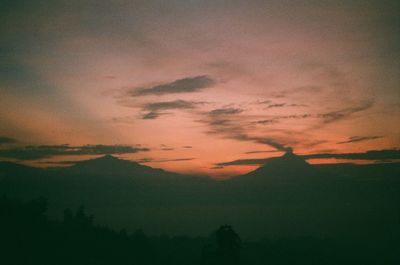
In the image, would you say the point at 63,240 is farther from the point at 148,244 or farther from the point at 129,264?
the point at 148,244

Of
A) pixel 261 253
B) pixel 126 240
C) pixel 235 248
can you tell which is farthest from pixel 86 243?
pixel 261 253

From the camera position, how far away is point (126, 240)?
69188mm

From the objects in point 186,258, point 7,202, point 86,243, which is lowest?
point 186,258

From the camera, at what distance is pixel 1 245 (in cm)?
4384

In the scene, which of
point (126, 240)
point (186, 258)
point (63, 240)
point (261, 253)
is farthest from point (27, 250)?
point (261, 253)

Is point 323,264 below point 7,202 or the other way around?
below

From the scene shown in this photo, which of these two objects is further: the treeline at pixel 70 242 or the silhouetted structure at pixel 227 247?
the treeline at pixel 70 242

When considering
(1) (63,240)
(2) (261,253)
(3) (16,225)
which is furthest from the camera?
(2) (261,253)

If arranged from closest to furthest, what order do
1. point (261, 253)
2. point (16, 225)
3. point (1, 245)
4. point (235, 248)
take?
point (235, 248)
point (1, 245)
point (16, 225)
point (261, 253)

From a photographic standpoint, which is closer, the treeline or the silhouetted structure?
the silhouetted structure

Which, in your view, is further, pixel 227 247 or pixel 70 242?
pixel 70 242

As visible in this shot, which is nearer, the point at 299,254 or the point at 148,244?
the point at 148,244

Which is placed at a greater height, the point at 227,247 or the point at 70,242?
the point at 227,247

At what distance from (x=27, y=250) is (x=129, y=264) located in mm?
18534
